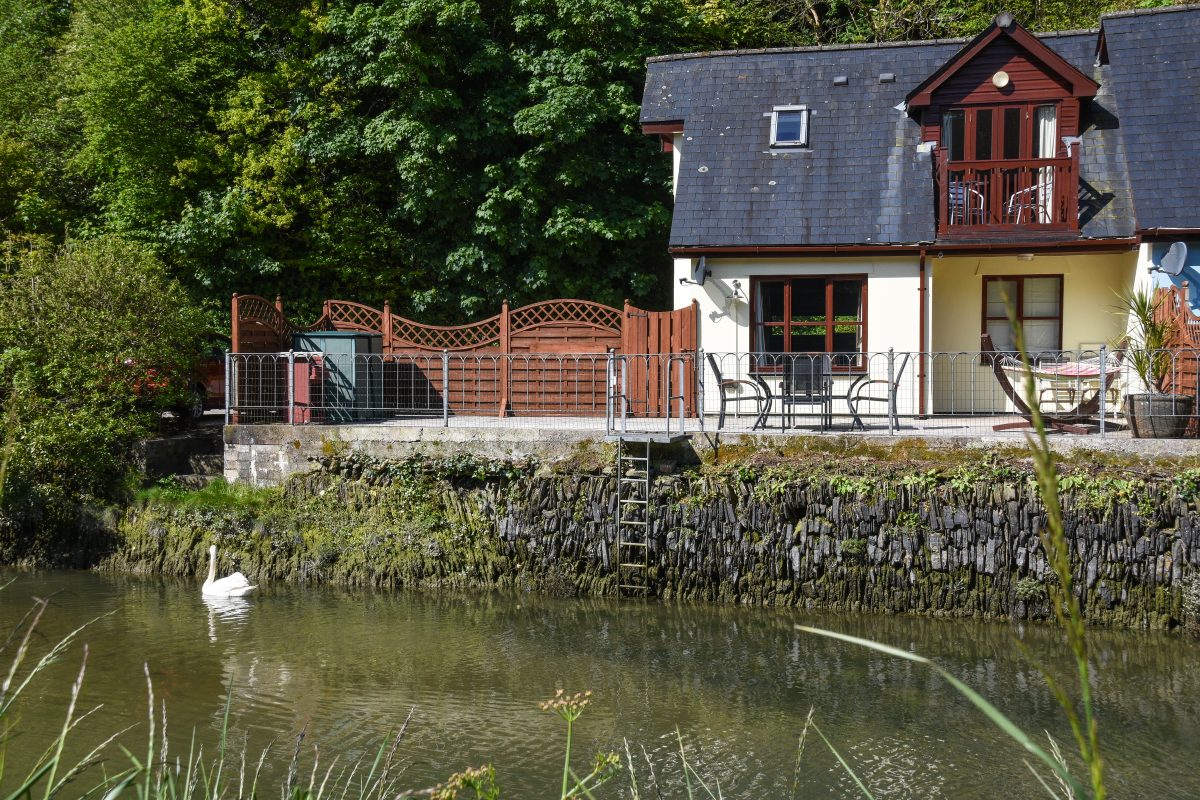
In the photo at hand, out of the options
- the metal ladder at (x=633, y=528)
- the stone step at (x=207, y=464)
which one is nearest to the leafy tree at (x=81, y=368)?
the stone step at (x=207, y=464)

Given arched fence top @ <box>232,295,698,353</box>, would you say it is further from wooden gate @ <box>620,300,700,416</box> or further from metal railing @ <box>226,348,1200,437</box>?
metal railing @ <box>226,348,1200,437</box>

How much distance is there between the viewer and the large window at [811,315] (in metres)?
17.8

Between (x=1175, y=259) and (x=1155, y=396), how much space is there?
4.13 metres

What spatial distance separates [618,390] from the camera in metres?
16.7

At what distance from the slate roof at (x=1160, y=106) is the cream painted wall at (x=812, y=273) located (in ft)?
11.5

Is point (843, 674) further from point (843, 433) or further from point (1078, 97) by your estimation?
point (1078, 97)

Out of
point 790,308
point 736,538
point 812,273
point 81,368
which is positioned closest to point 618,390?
point 790,308

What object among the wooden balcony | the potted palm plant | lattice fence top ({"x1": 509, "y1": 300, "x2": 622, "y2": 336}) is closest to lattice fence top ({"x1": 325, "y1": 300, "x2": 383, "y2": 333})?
lattice fence top ({"x1": 509, "y1": 300, "x2": 622, "y2": 336})

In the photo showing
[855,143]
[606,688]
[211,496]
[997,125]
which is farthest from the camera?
[855,143]

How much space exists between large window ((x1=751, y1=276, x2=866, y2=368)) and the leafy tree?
353 inches

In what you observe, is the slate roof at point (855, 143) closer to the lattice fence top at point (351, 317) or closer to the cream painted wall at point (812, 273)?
the cream painted wall at point (812, 273)

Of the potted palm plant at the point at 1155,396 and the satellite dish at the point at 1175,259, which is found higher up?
the satellite dish at the point at 1175,259

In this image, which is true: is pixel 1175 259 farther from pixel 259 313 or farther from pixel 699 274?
pixel 259 313

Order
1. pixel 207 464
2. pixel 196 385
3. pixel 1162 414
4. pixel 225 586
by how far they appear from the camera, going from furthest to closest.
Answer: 1. pixel 196 385
2. pixel 207 464
3. pixel 225 586
4. pixel 1162 414
